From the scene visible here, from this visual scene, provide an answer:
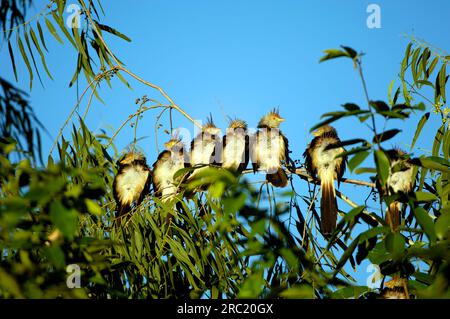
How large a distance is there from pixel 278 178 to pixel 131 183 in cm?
133

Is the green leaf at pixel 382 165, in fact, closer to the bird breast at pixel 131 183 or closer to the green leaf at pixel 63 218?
the green leaf at pixel 63 218

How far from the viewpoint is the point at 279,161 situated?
17.9 feet

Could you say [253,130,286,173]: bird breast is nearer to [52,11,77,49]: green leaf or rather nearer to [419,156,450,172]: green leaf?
[52,11,77,49]: green leaf

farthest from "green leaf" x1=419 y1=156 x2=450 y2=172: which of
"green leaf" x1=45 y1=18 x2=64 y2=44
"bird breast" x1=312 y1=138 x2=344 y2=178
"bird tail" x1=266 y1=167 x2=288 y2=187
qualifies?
"green leaf" x1=45 y1=18 x2=64 y2=44

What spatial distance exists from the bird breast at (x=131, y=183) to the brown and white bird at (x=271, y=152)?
3.48ft

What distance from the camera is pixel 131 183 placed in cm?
538

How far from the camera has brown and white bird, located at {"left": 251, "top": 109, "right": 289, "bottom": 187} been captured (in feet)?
17.1

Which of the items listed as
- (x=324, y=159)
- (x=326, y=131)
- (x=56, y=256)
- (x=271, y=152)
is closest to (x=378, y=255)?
(x=56, y=256)

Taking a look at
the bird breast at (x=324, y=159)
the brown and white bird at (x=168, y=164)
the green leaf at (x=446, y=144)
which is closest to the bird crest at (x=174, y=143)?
the brown and white bird at (x=168, y=164)

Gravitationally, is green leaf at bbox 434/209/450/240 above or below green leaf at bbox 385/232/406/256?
above

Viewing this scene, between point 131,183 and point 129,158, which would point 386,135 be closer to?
point 131,183

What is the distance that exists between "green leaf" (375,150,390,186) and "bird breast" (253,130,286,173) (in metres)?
3.40
